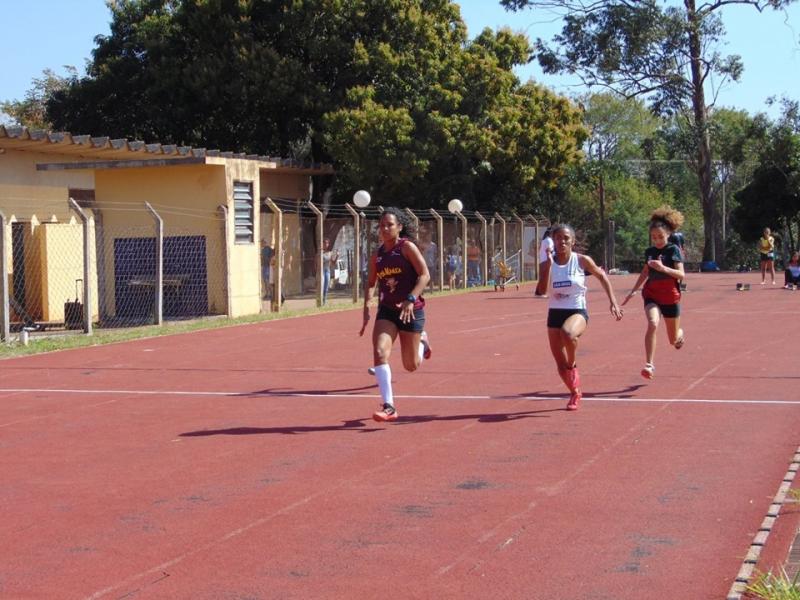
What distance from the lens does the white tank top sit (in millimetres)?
10766

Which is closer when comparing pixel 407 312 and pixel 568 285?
pixel 407 312

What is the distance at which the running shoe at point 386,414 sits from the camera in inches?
385

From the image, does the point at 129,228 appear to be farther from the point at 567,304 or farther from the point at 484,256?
the point at 567,304

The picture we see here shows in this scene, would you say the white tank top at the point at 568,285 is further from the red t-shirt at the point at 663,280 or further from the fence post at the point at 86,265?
the fence post at the point at 86,265

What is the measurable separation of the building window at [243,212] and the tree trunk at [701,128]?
30316 millimetres

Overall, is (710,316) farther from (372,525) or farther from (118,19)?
(118,19)

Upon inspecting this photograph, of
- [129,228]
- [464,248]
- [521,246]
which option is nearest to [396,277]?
[129,228]

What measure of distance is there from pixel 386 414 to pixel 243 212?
607 inches

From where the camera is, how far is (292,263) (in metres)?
33.3

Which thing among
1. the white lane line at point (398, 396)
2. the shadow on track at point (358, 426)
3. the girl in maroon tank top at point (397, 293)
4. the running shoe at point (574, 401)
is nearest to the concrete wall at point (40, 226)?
the white lane line at point (398, 396)

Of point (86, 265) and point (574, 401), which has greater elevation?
point (86, 265)

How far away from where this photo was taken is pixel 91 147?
22.6 meters

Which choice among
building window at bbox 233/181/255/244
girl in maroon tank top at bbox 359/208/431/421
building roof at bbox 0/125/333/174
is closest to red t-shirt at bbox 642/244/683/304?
girl in maroon tank top at bbox 359/208/431/421

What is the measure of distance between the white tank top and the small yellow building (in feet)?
43.7
